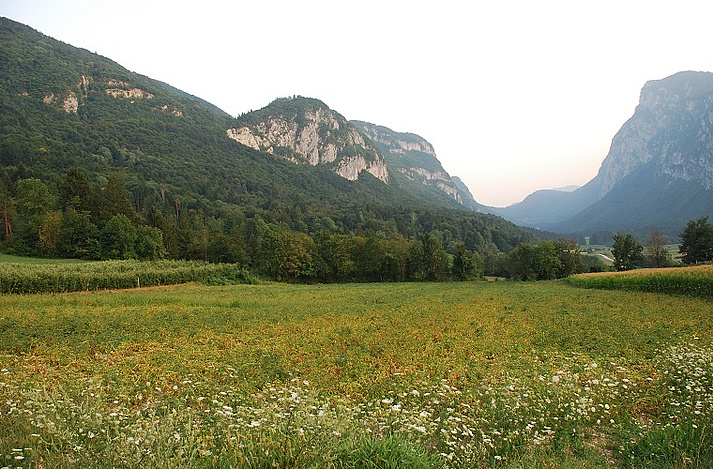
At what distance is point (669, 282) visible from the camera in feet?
114

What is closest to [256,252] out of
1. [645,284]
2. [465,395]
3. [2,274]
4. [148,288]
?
[148,288]

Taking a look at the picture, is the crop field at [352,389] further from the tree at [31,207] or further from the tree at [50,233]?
the tree at [31,207]

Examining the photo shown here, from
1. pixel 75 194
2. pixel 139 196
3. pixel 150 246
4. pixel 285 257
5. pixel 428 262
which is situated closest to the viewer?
pixel 150 246

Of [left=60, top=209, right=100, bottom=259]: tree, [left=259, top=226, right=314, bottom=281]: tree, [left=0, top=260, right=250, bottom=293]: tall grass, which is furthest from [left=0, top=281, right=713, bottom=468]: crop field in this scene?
[left=259, top=226, right=314, bottom=281]: tree

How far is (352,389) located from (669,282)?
40703 mm

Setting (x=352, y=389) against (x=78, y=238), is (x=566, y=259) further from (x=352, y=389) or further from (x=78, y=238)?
(x=78, y=238)

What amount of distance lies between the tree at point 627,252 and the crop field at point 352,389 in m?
65.0

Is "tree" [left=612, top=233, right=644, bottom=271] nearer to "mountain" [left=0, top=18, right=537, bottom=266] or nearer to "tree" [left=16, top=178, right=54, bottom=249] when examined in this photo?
"mountain" [left=0, top=18, right=537, bottom=266]

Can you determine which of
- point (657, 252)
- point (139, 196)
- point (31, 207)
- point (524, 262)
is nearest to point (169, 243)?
point (31, 207)

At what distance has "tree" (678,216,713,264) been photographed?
64.1 meters

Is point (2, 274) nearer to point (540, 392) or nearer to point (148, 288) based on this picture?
point (148, 288)

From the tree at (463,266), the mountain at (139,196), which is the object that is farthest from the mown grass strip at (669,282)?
the mountain at (139,196)

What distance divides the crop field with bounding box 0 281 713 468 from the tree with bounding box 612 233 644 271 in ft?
213

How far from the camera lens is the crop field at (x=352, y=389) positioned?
14.5 ft
